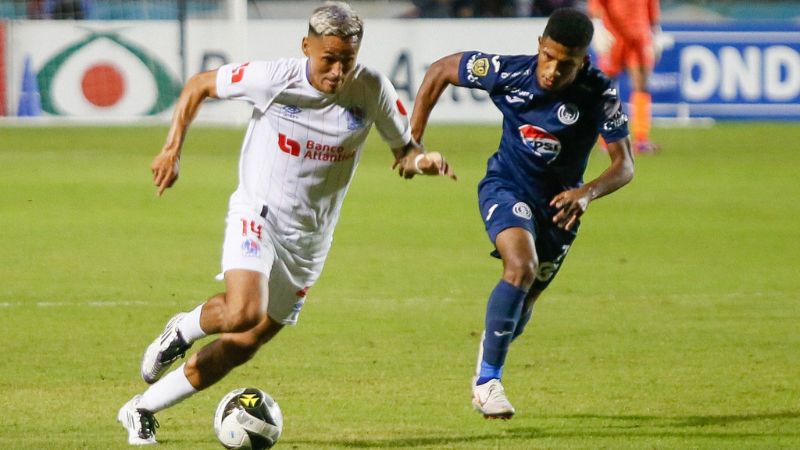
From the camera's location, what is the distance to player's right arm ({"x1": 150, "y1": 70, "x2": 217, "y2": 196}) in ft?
19.4

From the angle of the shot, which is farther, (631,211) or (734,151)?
(734,151)

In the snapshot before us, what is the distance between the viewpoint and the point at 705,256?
40.2 feet

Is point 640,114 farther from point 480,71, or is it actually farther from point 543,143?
point 543,143

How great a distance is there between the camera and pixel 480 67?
7355mm

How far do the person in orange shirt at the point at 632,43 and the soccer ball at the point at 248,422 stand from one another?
43.4 feet

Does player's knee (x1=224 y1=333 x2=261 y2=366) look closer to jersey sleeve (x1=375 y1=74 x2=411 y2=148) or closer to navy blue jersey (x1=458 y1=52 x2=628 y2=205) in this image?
jersey sleeve (x1=375 y1=74 x2=411 y2=148)

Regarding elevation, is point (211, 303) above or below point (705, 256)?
above

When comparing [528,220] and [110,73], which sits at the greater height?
[528,220]

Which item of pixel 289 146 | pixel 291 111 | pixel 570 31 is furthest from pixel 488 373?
pixel 570 31

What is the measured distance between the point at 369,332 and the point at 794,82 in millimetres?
15934

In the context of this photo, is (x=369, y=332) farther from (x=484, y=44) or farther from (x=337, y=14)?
(x=484, y=44)

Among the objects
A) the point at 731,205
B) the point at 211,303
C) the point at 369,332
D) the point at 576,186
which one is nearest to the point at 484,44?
the point at 731,205

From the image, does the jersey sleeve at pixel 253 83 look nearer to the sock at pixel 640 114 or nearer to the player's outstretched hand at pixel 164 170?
the player's outstretched hand at pixel 164 170

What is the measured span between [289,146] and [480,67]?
1462 millimetres
